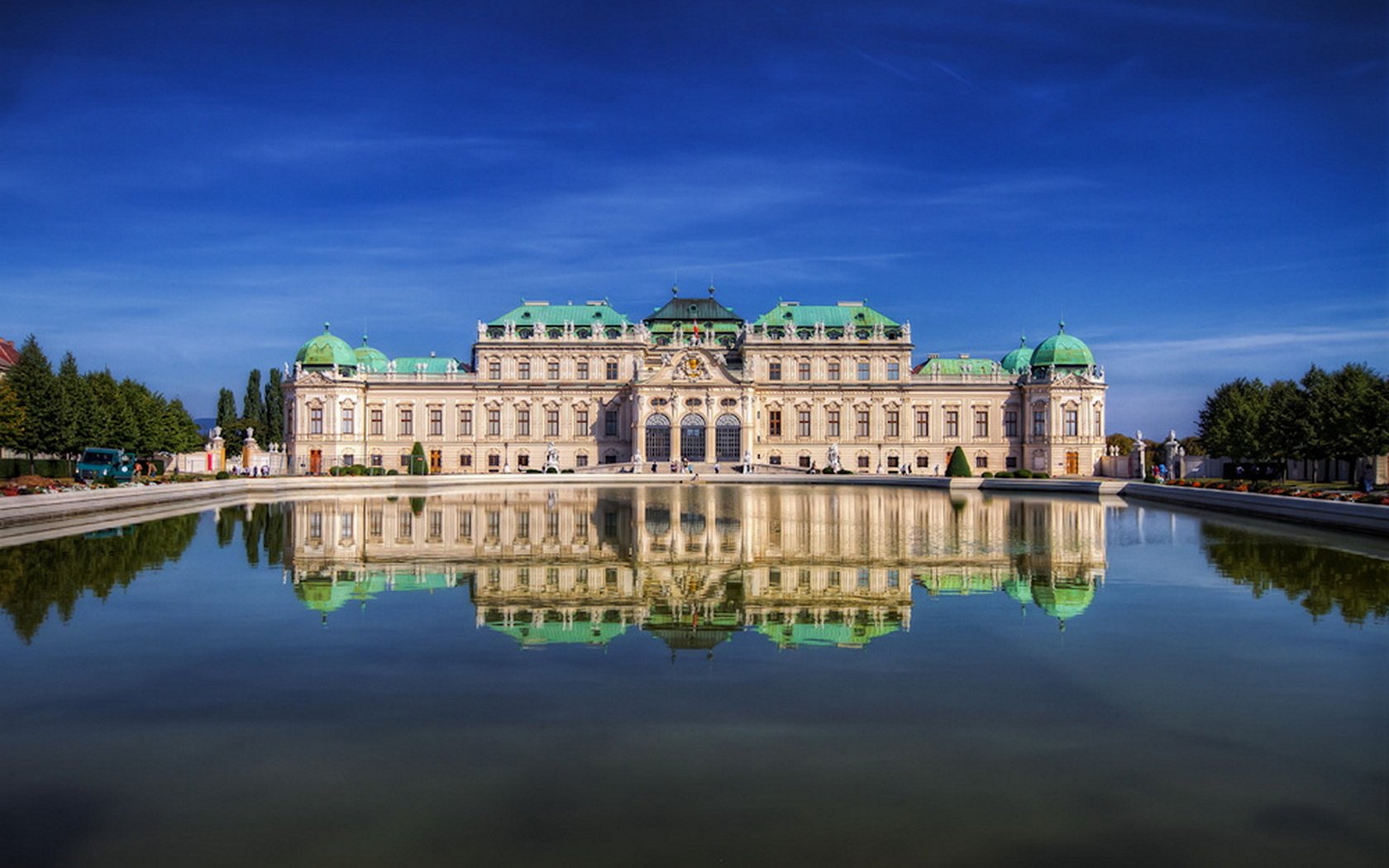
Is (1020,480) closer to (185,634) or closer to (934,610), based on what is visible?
(934,610)

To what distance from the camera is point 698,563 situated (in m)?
22.4

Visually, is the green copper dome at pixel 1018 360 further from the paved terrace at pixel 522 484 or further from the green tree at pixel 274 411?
the green tree at pixel 274 411

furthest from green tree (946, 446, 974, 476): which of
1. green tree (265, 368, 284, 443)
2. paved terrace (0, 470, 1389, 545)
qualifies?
green tree (265, 368, 284, 443)

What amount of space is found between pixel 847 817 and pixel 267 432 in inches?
4041

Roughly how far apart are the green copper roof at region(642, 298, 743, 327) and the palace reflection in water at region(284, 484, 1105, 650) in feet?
173

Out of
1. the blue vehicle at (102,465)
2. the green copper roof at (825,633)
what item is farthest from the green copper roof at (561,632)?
the blue vehicle at (102,465)

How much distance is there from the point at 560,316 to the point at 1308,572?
73.3 m

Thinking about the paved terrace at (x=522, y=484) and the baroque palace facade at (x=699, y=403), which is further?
the baroque palace facade at (x=699, y=403)

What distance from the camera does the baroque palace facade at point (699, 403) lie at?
3334 inches

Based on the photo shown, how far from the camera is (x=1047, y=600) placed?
17.7 metres

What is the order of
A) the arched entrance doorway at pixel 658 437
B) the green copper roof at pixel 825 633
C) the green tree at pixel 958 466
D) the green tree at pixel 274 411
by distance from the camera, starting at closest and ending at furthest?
1. the green copper roof at pixel 825 633
2. the green tree at pixel 958 466
3. the arched entrance doorway at pixel 658 437
4. the green tree at pixel 274 411

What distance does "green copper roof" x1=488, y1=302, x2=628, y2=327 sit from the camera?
8862cm

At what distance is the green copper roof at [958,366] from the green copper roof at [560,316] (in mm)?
28114

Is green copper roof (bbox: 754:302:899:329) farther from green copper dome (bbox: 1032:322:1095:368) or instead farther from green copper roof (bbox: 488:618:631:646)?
green copper roof (bbox: 488:618:631:646)
